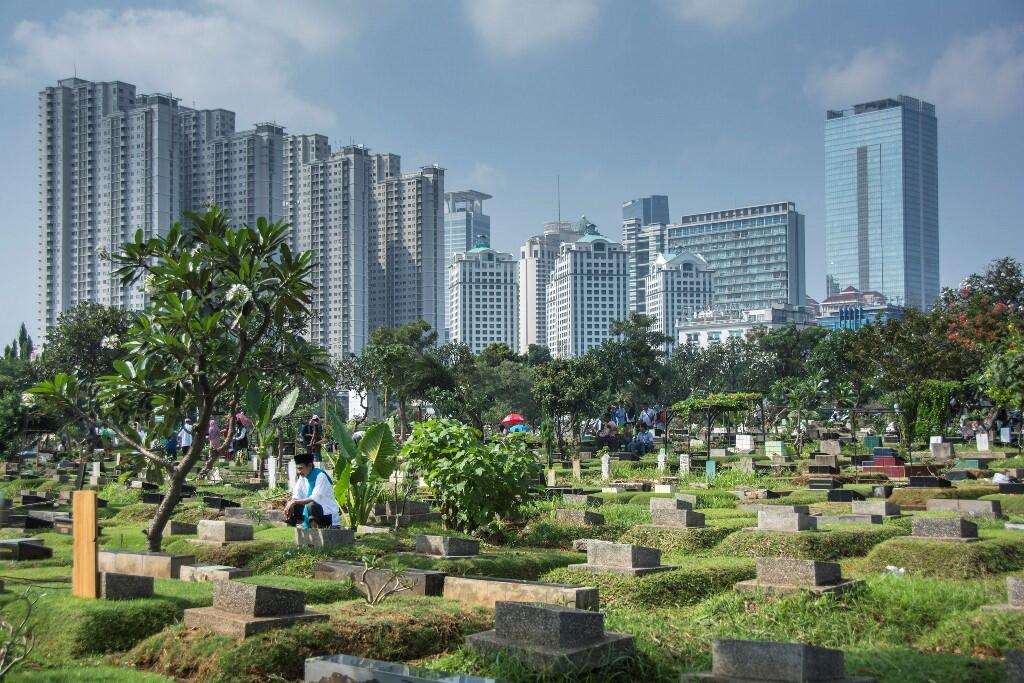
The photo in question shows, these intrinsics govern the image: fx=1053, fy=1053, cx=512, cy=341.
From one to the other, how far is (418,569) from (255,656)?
10.0 feet

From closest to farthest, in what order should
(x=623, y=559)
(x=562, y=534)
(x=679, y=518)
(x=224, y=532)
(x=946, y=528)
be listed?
1. (x=623, y=559)
2. (x=946, y=528)
3. (x=224, y=532)
4. (x=679, y=518)
5. (x=562, y=534)

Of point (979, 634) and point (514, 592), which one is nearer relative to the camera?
point (979, 634)

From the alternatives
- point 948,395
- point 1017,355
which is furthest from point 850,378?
point 1017,355

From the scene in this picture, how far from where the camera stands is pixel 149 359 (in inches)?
440

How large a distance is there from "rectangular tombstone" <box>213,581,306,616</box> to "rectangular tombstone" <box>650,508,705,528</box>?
658 centimetres

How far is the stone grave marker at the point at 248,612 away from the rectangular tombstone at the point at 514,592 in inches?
67.9

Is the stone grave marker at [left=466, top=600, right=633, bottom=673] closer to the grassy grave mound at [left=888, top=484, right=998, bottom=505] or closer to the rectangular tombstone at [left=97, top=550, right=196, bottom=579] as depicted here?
the rectangular tombstone at [left=97, top=550, right=196, bottom=579]

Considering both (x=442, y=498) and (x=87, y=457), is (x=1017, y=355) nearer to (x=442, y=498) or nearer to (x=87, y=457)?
(x=442, y=498)

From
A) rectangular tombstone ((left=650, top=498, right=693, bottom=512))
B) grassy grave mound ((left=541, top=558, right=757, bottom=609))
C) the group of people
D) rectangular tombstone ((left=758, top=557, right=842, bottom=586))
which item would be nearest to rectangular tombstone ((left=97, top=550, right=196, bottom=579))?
grassy grave mound ((left=541, top=558, right=757, bottom=609))

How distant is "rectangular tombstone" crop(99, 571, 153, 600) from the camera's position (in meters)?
8.74

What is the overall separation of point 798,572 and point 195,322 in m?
6.36

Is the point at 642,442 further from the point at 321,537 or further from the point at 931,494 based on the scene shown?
the point at 321,537

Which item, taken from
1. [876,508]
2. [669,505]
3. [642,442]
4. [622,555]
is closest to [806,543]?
[669,505]

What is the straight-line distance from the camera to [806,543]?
12.0 metres
